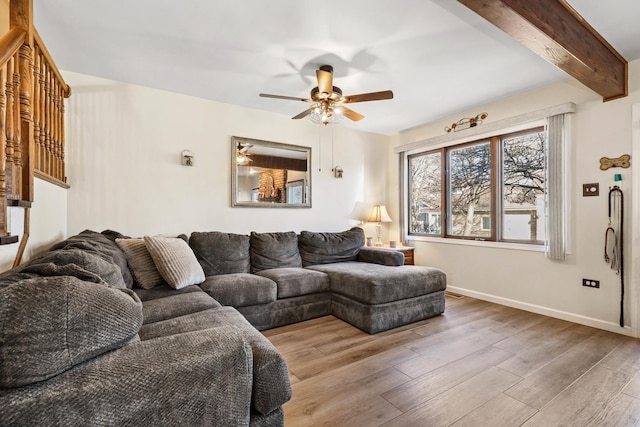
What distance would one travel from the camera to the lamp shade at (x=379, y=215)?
4.64 m

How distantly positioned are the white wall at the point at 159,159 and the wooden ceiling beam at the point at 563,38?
2.80 meters

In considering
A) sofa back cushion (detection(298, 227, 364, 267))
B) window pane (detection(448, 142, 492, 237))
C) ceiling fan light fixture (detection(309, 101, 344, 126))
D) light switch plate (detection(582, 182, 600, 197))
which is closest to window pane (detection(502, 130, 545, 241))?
window pane (detection(448, 142, 492, 237))

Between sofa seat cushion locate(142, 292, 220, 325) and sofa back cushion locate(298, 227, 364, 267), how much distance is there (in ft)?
5.60

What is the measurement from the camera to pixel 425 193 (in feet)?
15.3

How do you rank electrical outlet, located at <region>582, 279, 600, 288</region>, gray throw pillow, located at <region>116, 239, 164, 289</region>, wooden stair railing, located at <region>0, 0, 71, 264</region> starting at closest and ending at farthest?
1. wooden stair railing, located at <region>0, 0, 71, 264</region>
2. gray throw pillow, located at <region>116, 239, 164, 289</region>
3. electrical outlet, located at <region>582, 279, 600, 288</region>

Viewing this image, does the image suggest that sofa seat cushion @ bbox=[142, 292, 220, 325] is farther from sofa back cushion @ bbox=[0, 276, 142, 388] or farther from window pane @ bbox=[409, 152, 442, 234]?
window pane @ bbox=[409, 152, 442, 234]

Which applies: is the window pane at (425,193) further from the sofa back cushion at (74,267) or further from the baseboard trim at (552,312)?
the sofa back cushion at (74,267)

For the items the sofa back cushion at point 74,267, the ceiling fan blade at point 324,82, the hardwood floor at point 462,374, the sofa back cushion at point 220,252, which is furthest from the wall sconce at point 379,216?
the sofa back cushion at point 74,267

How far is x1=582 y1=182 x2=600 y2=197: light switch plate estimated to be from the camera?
2861mm

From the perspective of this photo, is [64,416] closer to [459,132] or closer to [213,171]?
[213,171]

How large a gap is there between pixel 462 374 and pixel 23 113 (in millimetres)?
3310

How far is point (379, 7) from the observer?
2.00m

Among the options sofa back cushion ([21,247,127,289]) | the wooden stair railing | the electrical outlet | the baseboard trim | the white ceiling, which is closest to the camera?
sofa back cushion ([21,247,127,289])

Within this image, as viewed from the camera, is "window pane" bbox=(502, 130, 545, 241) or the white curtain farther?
"window pane" bbox=(502, 130, 545, 241)
